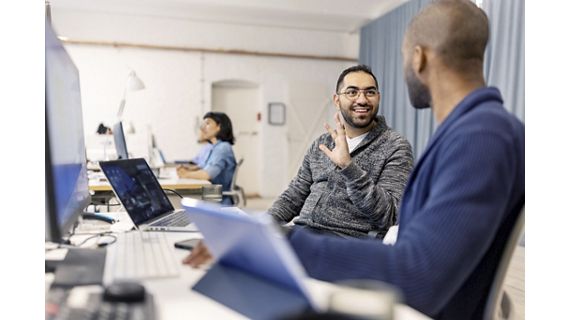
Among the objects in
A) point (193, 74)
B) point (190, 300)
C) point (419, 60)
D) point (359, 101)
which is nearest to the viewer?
point (190, 300)

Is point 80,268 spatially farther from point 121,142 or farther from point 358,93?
point 121,142

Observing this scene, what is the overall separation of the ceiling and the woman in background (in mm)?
3228

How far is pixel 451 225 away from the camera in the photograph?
1.01 m

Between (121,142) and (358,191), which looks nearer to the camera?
(358,191)

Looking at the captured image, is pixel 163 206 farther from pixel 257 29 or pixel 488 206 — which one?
pixel 257 29

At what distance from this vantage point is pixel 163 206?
6.46 feet

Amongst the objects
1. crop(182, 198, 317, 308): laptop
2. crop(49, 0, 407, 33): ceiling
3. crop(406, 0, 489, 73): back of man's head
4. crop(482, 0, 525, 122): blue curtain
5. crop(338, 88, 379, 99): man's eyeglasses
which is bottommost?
crop(182, 198, 317, 308): laptop

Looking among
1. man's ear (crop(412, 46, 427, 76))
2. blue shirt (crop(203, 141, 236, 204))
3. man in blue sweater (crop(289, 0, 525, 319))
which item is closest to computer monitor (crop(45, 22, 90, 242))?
man in blue sweater (crop(289, 0, 525, 319))

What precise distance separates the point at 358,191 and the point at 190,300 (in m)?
1.17

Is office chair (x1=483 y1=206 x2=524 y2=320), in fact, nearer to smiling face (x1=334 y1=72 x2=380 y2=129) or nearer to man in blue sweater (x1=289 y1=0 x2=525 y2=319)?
man in blue sweater (x1=289 y1=0 x2=525 y2=319)

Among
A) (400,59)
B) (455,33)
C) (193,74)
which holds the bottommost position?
(455,33)

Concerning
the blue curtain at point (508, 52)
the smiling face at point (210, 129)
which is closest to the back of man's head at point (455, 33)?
the smiling face at point (210, 129)

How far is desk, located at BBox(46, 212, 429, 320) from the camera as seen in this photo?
91 cm

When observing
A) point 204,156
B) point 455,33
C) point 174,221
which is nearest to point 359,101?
point 174,221
